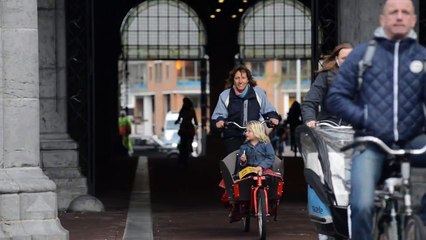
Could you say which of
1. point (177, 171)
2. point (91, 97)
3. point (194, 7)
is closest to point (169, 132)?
point (194, 7)

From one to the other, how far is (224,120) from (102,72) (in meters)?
25.0

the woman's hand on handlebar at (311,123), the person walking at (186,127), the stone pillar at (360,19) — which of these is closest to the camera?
the woman's hand on handlebar at (311,123)

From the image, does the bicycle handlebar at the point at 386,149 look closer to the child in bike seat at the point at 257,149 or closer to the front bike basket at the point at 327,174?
the front bike basket at the point at 327,174

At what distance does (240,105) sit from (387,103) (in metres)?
6.40

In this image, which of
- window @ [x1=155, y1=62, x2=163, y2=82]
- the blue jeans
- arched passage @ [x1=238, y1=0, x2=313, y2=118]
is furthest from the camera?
window @ [x1=155, y1=62, x2=163, y2=82]

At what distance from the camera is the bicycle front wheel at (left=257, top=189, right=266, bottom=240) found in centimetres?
1184

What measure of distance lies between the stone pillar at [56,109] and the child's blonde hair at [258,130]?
5173 mm

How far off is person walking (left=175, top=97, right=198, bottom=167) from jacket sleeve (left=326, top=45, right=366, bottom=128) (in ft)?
70.3

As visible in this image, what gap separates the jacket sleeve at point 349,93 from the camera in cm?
698

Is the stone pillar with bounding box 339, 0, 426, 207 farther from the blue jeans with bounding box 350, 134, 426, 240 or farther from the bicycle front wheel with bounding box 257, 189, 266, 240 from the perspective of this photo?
the blue jeans with bounding box 350, 134, 426, 240

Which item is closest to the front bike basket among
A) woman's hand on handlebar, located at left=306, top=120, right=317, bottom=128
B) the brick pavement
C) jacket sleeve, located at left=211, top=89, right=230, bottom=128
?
woman's hand on handlebar, located at left=306, top=120, right=317, bottom=128

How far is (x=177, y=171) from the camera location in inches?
1136

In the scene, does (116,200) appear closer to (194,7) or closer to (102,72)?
(102,72)

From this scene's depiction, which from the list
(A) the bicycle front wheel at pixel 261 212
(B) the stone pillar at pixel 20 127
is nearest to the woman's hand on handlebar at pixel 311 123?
(A) the bicycle front wheel at pixel 261 212
